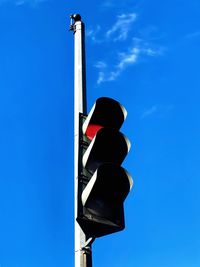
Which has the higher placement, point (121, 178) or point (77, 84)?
point (77, 84)

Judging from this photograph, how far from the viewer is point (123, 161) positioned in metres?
3.38

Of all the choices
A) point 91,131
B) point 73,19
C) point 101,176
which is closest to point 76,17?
point 73,19

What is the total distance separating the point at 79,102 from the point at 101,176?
46.5 inches

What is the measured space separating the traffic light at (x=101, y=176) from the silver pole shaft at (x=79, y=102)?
0.23 ft

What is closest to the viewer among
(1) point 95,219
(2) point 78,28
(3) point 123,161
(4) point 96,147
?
(1) point 95,219

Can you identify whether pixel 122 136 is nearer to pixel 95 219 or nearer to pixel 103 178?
pixel 103 178

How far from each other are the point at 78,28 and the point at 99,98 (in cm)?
137

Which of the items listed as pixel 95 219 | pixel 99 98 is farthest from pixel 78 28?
pixel 95 219

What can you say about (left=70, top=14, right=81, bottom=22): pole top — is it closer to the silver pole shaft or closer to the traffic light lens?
the silver pole shaft

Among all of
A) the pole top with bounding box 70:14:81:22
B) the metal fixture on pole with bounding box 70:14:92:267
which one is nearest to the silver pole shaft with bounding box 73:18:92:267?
the metal fixture on pole with bounding box 70:14:92:267

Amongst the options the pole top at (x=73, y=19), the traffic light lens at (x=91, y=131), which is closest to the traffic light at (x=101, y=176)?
the traffic light lens at (x=91, y=131)

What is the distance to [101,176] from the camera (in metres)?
2.89

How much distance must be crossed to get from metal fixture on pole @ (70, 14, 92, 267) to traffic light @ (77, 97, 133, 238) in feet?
0.22

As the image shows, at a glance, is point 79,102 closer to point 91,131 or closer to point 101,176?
point 91,131
